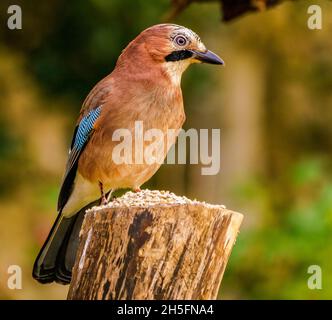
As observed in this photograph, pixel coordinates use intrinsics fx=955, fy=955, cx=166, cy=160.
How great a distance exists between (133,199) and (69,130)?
194 inches

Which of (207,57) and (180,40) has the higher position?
(180,40)

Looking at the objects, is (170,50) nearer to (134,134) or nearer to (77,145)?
(134,134)

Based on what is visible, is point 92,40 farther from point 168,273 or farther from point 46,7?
point 168,273

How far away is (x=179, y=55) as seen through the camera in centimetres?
542

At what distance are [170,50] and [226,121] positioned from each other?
5.22 m

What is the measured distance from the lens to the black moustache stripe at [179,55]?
538cm

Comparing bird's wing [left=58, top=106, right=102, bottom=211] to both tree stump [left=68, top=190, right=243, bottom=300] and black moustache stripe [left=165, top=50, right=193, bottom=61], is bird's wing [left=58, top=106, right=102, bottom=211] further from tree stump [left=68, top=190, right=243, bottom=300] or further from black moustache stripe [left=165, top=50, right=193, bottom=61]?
tree stump [left=68, top=190, right=243, bottom=300]

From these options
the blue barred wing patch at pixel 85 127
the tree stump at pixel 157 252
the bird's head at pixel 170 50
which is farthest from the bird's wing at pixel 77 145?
the tree stump at pixel 157 252

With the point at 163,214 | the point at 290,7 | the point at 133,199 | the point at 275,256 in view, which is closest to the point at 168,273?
the point at 163,214

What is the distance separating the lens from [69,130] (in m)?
9.73

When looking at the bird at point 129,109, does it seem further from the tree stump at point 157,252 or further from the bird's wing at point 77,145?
the tree stump at point 157,252

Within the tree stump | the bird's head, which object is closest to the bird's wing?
the bird's head

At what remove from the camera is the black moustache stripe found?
538 centimetres

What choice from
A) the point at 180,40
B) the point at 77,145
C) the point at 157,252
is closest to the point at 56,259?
the point at 77,145
